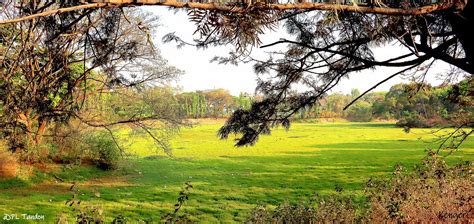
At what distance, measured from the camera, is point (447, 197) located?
12.2 ft

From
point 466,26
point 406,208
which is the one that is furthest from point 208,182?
point 466,26

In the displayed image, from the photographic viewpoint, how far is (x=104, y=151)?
35.1ft

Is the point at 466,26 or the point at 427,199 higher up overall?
the point at 466,26

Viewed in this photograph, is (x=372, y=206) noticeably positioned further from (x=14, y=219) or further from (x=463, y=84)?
(x=14, y=219)

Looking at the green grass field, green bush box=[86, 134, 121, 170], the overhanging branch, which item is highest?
the overhanging branch

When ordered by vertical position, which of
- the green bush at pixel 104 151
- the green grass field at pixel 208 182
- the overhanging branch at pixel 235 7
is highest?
the overhanging branch at pixel 235 7

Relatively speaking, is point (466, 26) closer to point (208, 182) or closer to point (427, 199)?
point (427, 199)

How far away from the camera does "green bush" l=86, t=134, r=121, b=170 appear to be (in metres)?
10.3

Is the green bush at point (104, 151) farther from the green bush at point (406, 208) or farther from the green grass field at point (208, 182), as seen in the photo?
the green bush at point (406, 208)

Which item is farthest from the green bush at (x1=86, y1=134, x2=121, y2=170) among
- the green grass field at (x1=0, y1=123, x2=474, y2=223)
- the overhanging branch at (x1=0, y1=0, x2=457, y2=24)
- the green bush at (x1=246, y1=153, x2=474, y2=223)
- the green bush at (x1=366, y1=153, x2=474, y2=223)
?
the overhanging branch at (x1=0, y1=0, x2=457, y2=24)

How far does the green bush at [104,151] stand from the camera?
10.3 metres

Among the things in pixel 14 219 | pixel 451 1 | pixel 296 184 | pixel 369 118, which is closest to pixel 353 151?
pixel 296 184

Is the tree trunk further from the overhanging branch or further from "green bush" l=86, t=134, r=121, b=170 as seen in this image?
"green bush" l=86, t=134, r=121, b=170

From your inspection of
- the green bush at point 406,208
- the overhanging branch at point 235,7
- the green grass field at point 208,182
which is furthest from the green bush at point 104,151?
the overhanging branch at point 235,7
